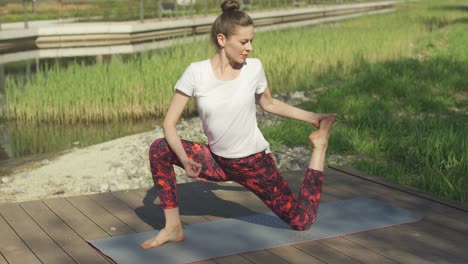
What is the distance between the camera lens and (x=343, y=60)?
15031mm

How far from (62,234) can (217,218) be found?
0.97 m

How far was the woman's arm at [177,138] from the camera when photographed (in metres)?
4.01

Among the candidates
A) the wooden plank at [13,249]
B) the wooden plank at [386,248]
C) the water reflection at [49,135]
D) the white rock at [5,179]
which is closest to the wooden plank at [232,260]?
the wooden plank at [386,248]

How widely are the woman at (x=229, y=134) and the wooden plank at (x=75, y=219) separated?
46 cm

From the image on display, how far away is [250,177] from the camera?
171 inches

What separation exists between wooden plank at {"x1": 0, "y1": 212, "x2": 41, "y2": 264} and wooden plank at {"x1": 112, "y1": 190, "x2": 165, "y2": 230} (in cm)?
80

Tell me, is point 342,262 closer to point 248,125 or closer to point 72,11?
point 248,125

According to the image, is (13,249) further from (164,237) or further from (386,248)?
(386,248)

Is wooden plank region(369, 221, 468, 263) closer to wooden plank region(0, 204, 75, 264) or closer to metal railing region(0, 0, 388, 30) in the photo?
wooden plank region(0, 204, 75, 264)

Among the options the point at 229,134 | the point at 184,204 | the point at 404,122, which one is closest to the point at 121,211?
the point at 184,204

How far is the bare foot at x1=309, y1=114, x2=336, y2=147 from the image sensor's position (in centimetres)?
435

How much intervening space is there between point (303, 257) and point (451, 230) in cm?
107

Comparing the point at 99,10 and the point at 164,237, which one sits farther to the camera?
the point at 99,10

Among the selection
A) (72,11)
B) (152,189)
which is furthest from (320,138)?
(72,11)
